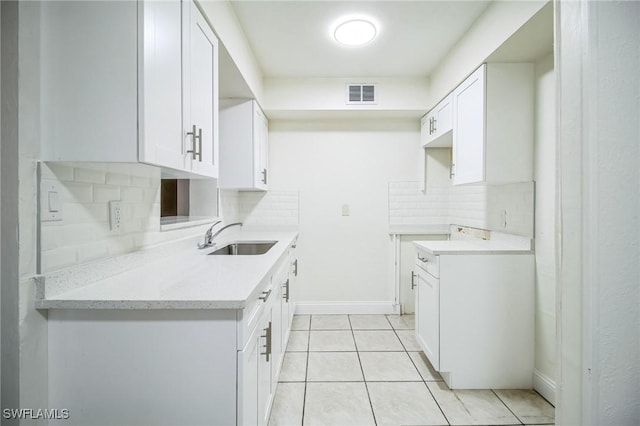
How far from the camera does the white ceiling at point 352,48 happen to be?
2061mm

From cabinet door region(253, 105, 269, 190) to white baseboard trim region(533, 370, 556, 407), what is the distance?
252cm

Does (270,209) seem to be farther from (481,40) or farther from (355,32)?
(481,40)

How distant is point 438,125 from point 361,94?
81cm

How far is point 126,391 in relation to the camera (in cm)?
105

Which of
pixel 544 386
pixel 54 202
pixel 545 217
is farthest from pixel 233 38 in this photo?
pixel 544 386

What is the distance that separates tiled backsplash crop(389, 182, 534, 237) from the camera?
Answer: 2193 mm

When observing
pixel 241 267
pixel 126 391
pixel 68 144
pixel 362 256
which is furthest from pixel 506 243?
pixel 68 144

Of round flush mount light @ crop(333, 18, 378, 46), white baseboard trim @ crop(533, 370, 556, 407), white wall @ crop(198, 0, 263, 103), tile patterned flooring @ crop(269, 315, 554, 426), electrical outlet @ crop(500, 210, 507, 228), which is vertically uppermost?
round flush mount light @ crop(333, 18, 378, 46)

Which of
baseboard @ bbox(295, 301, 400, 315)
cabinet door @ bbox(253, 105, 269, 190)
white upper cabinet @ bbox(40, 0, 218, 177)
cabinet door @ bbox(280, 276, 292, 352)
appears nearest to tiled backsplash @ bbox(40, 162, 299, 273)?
white upper cabinet @ bbox(40, 0, 218, 177)

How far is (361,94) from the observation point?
10.2ft

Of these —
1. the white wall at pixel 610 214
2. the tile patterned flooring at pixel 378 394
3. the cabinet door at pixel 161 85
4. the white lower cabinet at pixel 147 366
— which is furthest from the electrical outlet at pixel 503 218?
the cabinet door at pixel 161 85

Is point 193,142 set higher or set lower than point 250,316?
higher

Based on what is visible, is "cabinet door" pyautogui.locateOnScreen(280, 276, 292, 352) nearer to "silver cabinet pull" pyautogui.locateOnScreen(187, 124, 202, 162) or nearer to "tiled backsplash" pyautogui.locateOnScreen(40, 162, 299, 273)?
"tiled backsplash" pyautogui.locateOnScreen(40, 162, 299, 273)

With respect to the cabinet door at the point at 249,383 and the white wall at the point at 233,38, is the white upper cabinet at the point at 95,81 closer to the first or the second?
the white wall at the point at 233,38
